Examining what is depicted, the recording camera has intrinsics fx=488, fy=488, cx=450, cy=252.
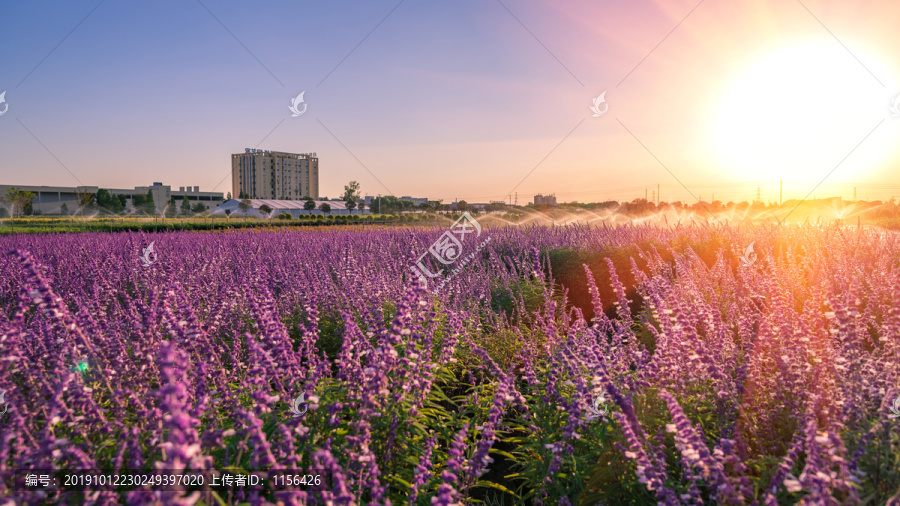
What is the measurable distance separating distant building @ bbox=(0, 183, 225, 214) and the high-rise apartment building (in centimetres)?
1282

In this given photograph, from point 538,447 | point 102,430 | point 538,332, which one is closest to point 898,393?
point 538,447

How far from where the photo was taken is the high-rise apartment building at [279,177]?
140125 millimetres

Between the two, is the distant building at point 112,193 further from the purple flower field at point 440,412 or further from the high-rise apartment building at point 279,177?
the purple flower field at point 440,412

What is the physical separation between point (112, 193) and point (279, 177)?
52.1m

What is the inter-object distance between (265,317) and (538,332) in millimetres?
2813

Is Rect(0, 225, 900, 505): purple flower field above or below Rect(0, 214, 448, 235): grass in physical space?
below

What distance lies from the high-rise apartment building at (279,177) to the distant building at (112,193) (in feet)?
42.1

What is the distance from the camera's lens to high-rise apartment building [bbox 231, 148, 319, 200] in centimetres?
14012

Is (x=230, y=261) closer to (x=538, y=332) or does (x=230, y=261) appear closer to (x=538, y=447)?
(x=538, y=332)

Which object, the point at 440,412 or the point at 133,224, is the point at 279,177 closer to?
the point at 133,224

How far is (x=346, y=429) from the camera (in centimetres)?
259

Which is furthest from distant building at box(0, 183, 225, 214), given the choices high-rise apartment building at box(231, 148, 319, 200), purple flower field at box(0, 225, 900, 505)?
purple flower field at box(0, 225, 900, 505)

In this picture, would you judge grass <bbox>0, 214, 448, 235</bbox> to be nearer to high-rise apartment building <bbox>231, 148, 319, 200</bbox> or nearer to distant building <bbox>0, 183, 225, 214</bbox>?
distant building <bbox>0, 183, 225, 214</bbox>

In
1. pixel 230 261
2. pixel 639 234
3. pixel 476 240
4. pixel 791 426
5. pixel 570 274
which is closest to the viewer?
pixel 791 426
